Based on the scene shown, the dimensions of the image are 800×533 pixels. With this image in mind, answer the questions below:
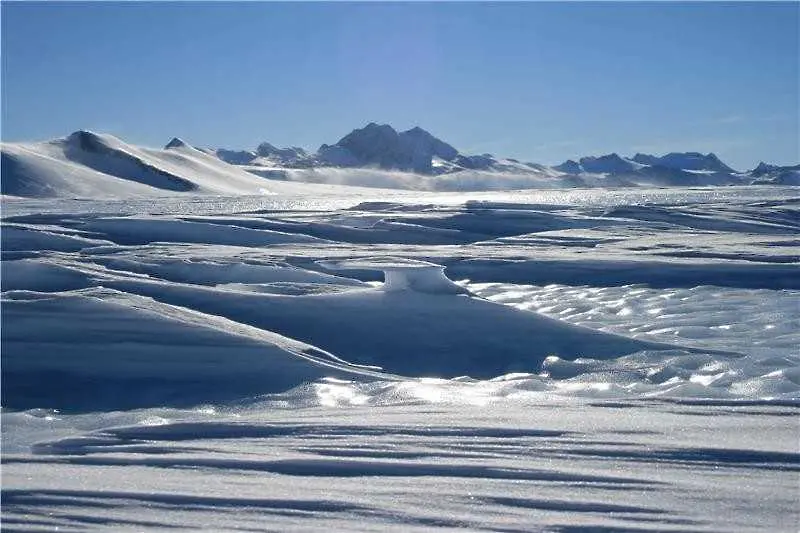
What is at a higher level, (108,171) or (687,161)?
(687,161)

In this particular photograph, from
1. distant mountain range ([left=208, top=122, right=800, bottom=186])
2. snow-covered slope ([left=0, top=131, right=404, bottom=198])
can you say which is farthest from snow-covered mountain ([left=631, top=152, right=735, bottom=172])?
snow-covered slope ([left=0, top=131, right=404, bottom=198])

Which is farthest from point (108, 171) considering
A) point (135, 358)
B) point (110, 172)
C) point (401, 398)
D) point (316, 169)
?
point (316, 169)

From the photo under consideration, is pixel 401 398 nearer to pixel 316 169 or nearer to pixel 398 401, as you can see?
pixel 398 401

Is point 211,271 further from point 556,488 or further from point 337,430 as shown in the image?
point 556,488

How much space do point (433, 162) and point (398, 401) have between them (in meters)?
146

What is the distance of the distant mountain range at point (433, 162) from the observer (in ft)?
421

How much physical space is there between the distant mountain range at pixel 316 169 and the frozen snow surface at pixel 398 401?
1477 inches

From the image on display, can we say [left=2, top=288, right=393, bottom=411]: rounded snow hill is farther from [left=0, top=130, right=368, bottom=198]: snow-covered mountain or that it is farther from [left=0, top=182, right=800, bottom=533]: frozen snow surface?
[left=0, top=130, right=368, bottom=198]: snow-covered mountain

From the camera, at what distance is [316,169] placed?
384 feet

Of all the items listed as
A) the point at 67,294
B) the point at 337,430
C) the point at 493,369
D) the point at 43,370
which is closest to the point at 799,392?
the point at 493,369

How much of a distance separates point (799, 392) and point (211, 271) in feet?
21.0

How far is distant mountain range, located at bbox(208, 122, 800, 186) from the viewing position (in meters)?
128

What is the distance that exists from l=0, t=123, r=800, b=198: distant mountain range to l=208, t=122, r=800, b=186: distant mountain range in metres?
0.19

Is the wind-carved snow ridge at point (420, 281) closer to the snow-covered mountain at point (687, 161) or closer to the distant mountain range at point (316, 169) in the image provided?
the distant mountain range at point (316, 169)
